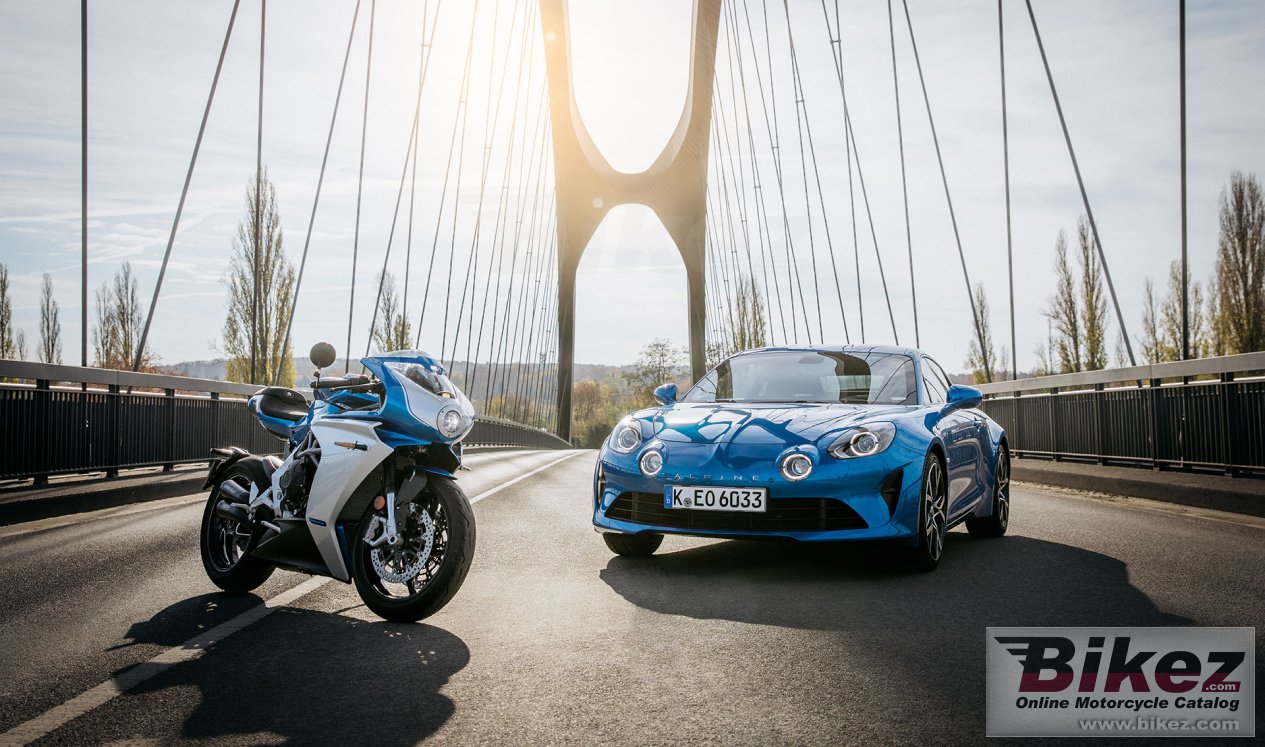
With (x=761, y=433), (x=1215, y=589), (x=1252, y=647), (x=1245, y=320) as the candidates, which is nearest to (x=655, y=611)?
(x=761, y=433)

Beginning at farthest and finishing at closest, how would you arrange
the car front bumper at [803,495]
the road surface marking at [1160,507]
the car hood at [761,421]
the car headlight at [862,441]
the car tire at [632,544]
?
1. the road surface marking at [1160,507]
2. the car tire at [632,544]
3. the car hood at [761,421]
4. the car headlight at [862,441]
5. the car front bumper at [803,495]

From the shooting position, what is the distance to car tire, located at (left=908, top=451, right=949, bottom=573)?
5316 millimetres

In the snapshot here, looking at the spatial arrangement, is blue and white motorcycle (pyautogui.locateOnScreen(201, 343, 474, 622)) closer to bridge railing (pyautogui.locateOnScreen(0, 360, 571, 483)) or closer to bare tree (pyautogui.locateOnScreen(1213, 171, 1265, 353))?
bridge railing (pyautogui.locateOnScreen(0, 360, 571, 483))

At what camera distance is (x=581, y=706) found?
296cm

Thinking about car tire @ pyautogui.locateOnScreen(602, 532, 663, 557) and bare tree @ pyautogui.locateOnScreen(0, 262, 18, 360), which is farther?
bare tree @ pyautogui.locateOnScreen(0, 262, 18, 360)

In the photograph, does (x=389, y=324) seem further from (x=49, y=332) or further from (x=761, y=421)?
(x=761, y=421)

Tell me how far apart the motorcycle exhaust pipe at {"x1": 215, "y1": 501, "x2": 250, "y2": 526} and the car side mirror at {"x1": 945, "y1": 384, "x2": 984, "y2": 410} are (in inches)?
153

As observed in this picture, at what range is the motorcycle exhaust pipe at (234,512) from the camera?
4.81 metres

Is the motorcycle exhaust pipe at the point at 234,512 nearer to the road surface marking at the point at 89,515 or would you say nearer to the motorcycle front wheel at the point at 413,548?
the motorcycle front wheel at the point at 413,548

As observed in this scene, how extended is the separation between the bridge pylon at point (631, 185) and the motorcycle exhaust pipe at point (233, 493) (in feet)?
124

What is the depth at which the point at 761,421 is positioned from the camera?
5621 mm

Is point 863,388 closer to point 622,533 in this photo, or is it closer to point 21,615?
point 622,533

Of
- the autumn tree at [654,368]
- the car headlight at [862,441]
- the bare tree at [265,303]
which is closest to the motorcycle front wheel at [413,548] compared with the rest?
the car headlight at [862,441]

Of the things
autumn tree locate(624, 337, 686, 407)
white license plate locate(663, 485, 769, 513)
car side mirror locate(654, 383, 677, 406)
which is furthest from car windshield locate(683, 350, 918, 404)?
autumn tree locate(624, 337, 686, 407)
